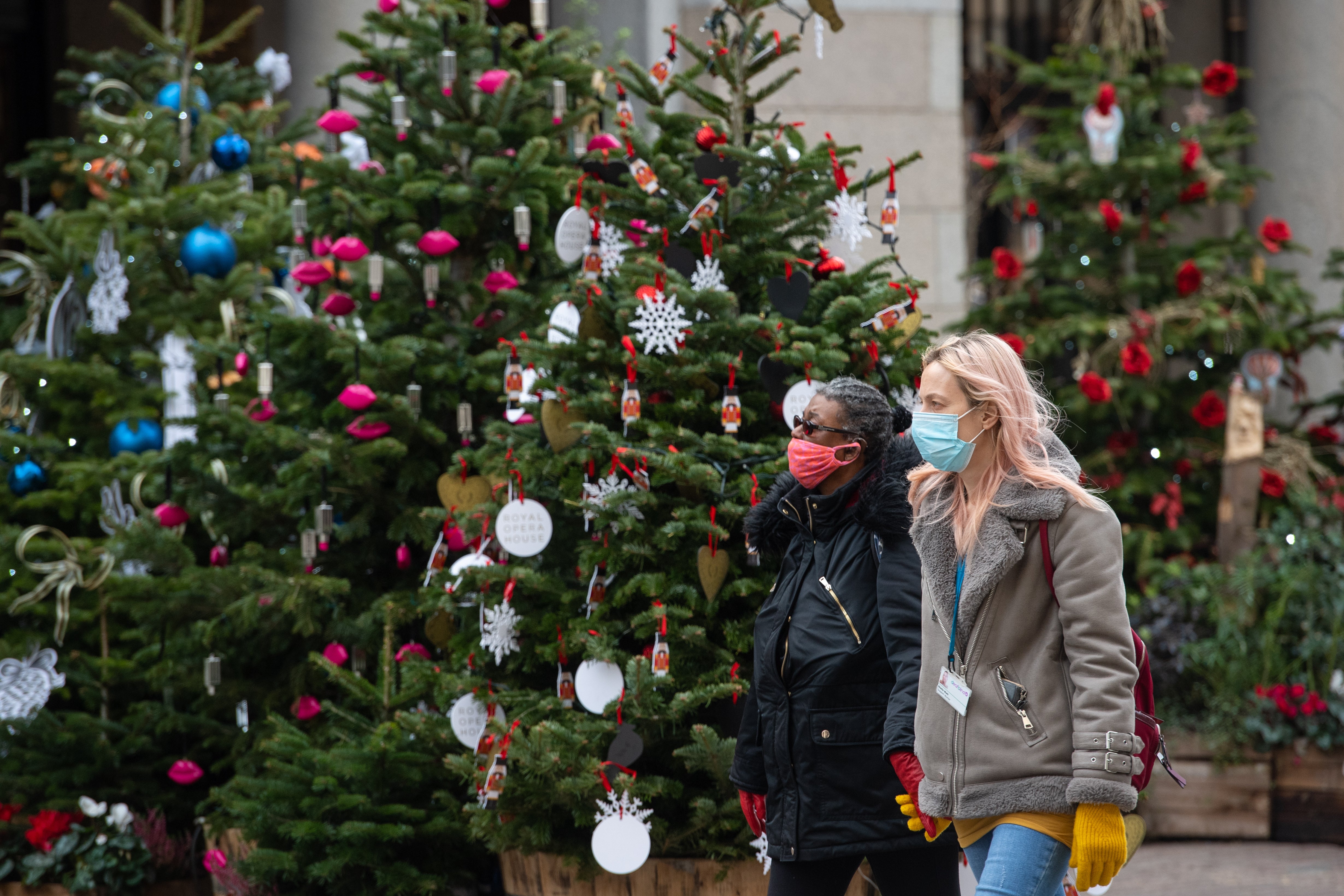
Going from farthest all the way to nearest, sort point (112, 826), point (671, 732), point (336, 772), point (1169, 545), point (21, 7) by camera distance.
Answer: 1. point (21, 7)
2. point (1169, 545)
3. point (112, 826)
4. point (336, 772)
5. point (671, 732)

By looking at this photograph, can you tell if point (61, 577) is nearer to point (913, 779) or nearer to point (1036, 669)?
point (913, 779)

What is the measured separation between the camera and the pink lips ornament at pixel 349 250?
5.41 meters

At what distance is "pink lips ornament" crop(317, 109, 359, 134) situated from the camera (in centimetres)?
561

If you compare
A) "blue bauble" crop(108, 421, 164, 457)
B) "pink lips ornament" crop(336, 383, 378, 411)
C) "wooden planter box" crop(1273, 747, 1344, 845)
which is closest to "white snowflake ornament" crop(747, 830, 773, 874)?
"pink lips ornament" crop(336, 383, 378, 411)

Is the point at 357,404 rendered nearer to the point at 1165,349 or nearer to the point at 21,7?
the point at 1165,349

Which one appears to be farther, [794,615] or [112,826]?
[112,826]

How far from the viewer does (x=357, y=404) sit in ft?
17.1

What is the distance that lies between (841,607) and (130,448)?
4337mm

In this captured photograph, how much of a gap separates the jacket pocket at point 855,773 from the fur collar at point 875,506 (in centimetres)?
43

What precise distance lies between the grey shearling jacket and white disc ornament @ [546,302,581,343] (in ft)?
6.76

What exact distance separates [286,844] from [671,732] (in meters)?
1.59

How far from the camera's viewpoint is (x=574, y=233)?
16.2 feet

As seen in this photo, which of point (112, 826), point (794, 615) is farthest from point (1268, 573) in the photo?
point (112, 826)

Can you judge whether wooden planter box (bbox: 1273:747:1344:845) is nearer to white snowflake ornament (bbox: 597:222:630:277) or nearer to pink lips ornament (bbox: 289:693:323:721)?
white snowflake ornament (bbox: 597:222:630:277)
